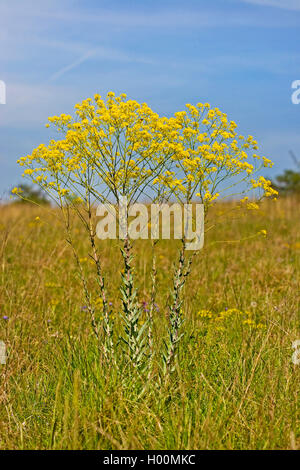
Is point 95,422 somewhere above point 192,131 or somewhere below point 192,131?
below

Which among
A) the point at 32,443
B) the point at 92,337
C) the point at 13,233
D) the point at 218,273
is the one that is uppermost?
the point at 13,233

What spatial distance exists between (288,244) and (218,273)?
2.22m

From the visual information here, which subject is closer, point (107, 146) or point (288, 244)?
point (107, 146)

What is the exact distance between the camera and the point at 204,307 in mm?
5270

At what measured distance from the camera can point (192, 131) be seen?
320 cm

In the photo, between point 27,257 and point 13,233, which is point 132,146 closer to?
point 27,257

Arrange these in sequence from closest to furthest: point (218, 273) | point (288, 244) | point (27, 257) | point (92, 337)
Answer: point (92, 337)
point (218, 273)
point (27, 257)
point (288, 244)

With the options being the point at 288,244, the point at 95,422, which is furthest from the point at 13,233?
the point at 95,422

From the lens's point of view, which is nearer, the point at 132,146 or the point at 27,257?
the point at 132,146

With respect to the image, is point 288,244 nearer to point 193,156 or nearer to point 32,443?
point 193,156

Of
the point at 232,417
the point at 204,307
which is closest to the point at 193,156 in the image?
the point at 232,417

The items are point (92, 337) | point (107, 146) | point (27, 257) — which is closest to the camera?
point (107, 146)

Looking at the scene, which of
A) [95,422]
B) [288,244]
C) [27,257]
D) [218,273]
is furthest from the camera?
[288,244]

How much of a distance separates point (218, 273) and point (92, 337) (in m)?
3.03
